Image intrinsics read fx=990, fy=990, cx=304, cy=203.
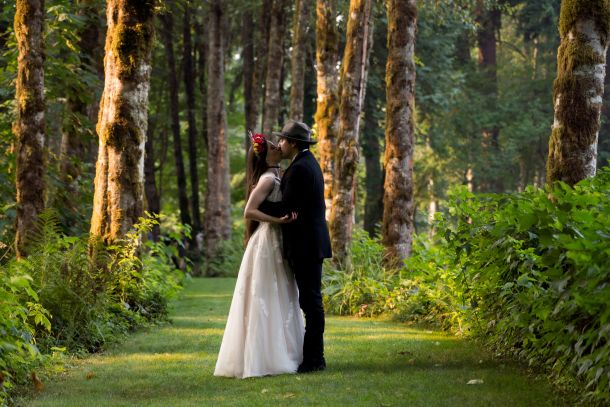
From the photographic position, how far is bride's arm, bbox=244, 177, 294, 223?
33.6 feet

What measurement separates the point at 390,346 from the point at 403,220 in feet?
21.3

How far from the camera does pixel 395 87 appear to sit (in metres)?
18.7

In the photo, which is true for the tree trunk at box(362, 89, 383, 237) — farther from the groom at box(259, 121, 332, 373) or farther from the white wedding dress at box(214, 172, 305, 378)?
the groom at box(259, 121, 332, 373)

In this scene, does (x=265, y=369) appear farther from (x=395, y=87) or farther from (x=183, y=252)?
(x=183, y=252)

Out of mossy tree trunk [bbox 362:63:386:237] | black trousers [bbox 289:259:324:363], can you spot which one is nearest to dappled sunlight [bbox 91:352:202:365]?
black trousers [bbox 289:259:324:363]

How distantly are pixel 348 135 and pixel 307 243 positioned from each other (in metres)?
10.2

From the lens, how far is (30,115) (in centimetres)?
1501

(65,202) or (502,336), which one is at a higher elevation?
(65,202)

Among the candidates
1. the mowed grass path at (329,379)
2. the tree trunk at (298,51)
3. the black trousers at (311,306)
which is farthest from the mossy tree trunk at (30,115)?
the tree trunk at (298,51)

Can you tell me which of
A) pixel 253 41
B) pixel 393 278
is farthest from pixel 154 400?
pixel 253 41

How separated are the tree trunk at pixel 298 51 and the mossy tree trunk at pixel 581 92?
1728cm

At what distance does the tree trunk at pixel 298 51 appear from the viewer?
2745 centimetres

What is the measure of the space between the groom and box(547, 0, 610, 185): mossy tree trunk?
8.13 feet

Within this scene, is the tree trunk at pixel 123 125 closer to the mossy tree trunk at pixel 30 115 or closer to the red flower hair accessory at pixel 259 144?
the mossy tree trunk at pixel 30 115
